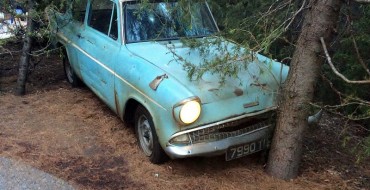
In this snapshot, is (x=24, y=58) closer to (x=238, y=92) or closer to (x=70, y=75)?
(x=70, y=75)

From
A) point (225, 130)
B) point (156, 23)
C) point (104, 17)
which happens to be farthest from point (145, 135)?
point (104, 17)

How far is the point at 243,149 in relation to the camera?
4012 millimetres

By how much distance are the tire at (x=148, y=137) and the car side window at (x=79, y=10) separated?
2211 mm

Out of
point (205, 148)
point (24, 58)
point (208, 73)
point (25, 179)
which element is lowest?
point (25, 179)

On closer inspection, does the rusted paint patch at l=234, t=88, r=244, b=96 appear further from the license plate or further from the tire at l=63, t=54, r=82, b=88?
the tire at l=63, t=54, r=82, b=88

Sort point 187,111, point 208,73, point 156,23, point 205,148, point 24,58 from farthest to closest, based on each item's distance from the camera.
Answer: point 24,58
point 156,23
point 208,73
point 205,148
point 187,111

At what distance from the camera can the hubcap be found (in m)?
4.39

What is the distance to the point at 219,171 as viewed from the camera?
4.27 m

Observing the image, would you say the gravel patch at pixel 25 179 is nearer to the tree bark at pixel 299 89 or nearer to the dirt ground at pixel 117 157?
the dirt ground at pixel 117 157

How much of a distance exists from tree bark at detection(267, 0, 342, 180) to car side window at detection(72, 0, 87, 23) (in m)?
3.34

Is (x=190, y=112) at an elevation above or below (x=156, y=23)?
below

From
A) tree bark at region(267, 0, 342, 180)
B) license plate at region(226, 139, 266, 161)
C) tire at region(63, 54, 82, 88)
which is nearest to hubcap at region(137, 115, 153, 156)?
license plate at region(226, 139, 266, 161)

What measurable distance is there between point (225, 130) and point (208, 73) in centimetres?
61

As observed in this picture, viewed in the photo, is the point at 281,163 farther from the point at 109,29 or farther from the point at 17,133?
the point at 17,133
